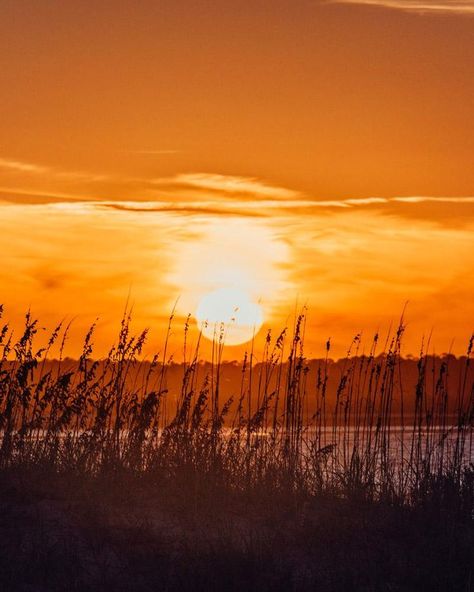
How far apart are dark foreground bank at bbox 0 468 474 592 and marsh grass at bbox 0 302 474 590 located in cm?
2

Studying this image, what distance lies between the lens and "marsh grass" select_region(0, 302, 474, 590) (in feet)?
30.8

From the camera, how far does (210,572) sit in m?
8.97

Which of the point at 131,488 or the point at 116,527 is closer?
the point at 116,527

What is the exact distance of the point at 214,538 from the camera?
10031 millimetres

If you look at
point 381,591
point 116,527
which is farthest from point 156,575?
point 381,591

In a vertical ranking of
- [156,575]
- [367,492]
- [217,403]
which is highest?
[217,403]

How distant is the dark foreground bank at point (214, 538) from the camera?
9094 mm

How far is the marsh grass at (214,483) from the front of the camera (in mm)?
9391

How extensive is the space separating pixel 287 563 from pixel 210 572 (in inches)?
38.8

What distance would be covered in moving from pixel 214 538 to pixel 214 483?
72.7 inches

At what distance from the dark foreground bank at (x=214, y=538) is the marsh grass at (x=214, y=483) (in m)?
0.02

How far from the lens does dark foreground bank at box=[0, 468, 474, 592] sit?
909 cm

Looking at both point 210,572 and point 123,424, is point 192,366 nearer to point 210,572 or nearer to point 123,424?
point 123,424

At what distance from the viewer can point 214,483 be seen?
1187cm
